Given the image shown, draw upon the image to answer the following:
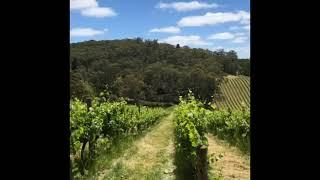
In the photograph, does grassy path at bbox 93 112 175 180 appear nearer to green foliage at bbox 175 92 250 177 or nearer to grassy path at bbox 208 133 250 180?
green foliage at bbox 175 92 250 177

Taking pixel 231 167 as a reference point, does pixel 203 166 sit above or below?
above

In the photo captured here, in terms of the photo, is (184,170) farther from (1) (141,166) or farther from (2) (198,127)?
(1) (141,166)

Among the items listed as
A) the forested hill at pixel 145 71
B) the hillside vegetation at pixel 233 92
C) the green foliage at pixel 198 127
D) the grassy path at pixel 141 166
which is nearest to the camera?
the green foliage at pixel 198 127

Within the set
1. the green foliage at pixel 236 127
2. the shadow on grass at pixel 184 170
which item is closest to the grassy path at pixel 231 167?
the shadow on grass at pixel 184 170

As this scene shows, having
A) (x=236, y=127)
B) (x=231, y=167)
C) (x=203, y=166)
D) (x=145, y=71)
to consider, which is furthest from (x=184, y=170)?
(x=145, y=71)

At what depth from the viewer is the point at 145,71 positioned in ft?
256

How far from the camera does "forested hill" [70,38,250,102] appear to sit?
213 feet

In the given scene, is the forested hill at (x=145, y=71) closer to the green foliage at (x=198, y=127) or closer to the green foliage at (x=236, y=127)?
the green foliage at (x=236, y=127)

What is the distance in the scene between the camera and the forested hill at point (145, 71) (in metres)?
64.9

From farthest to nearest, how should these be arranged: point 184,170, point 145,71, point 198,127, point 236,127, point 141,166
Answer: point 145,71 → point 236,127 → point 141,166 → point 198,127 → point 184,170

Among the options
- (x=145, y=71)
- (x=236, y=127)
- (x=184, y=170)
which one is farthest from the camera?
(x=145, y=71)

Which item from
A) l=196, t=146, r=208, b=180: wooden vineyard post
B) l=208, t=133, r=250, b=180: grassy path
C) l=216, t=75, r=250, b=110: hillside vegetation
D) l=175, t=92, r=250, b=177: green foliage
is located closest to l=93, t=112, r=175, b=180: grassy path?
l=175, t=92, r=250, b=177: green foliage
